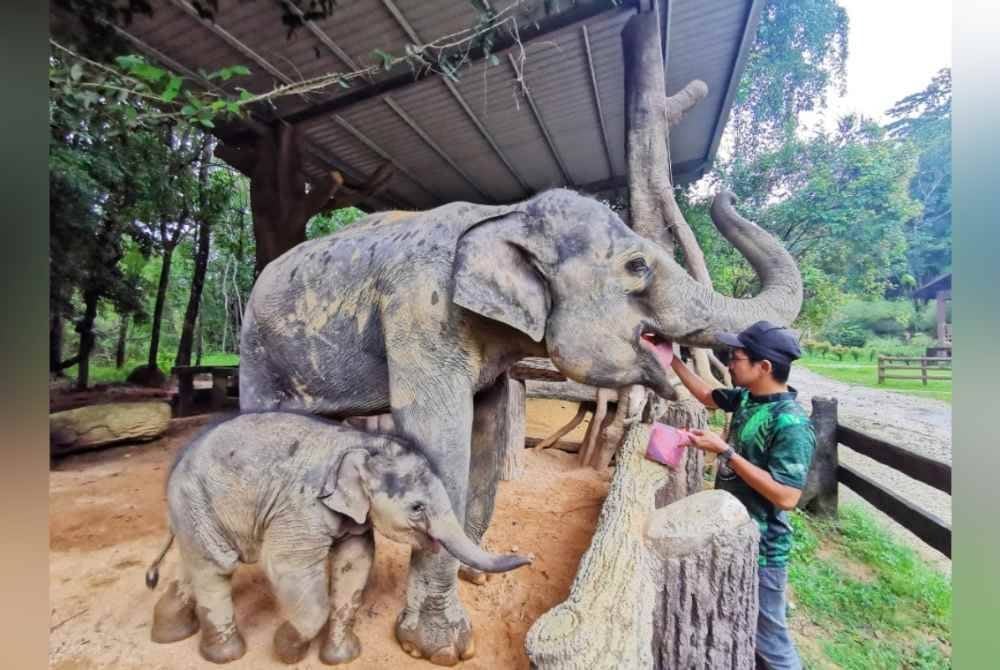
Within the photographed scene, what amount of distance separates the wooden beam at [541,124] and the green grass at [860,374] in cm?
153

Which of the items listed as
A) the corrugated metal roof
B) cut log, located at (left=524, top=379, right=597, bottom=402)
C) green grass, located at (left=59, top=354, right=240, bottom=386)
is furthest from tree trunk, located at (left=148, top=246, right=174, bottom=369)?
cut log, located at (left=524, top=379, right=597, bottom=402)

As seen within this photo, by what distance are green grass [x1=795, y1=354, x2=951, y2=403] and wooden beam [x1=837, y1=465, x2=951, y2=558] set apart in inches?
18.4

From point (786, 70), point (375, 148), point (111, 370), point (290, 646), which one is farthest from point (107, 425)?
point (786, 70)

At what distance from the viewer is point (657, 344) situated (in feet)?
2.93

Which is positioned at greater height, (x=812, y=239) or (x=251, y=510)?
(x=812, y=239)

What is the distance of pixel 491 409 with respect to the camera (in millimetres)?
1208

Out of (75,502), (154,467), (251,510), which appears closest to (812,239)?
(251,510)

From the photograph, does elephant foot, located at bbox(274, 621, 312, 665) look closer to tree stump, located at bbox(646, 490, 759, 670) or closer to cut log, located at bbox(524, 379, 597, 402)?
tree stump, located at bbox(646, 490, 759, 670)

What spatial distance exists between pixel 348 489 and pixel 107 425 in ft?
9.41

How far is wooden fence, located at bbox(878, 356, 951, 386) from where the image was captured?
78 centimetres

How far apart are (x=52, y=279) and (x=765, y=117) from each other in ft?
11.0

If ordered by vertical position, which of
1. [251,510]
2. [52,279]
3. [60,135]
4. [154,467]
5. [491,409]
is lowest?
[154,467]
